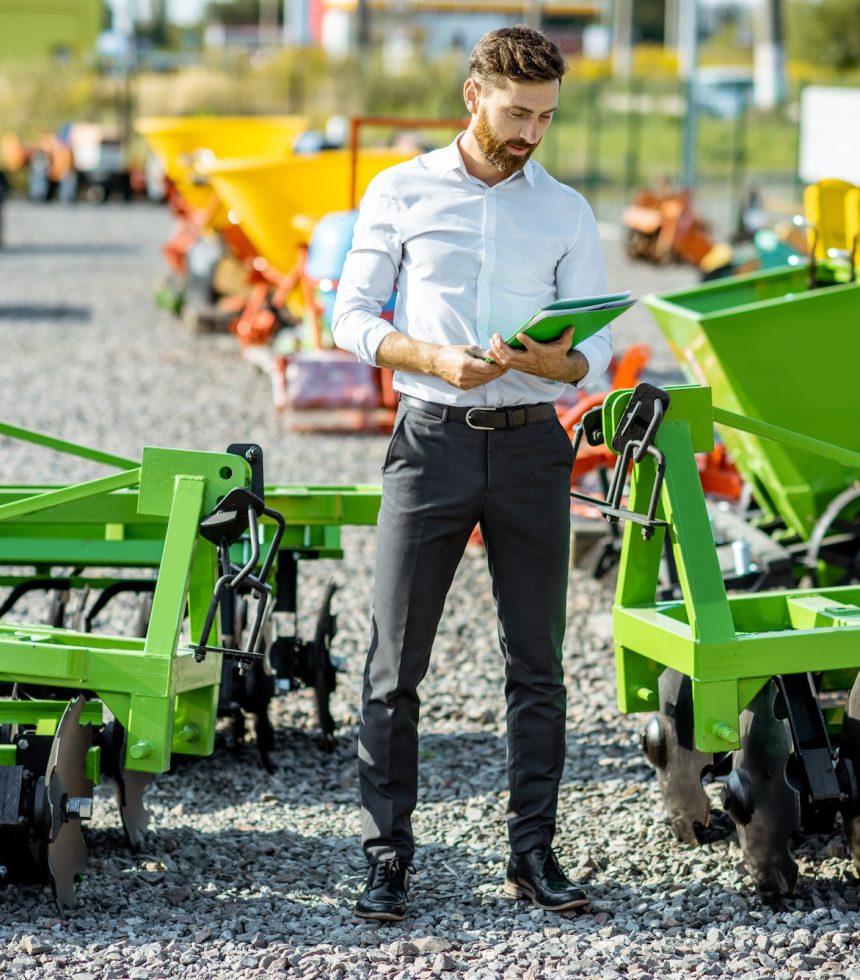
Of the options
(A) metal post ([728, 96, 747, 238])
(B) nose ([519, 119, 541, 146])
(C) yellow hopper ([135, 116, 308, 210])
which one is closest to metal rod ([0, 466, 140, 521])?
(B) nose ([519, 119, 541, 146])

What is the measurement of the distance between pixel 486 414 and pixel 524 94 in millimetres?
707

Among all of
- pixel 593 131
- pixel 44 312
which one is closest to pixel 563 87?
pixel 593 131

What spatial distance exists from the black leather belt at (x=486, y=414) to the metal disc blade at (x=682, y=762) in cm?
87

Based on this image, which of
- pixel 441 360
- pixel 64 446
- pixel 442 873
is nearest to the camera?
pixel 441 360

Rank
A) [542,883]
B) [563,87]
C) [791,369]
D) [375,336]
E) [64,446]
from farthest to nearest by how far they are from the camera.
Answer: [563,87] < [791,369] < [64,446] < [542,883] < [375,336]

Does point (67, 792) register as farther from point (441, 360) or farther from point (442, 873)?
point (441, 360)

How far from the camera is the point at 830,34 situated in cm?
5503

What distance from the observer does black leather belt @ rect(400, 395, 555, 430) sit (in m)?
3.63

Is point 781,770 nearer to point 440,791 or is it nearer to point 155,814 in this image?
point 440,791

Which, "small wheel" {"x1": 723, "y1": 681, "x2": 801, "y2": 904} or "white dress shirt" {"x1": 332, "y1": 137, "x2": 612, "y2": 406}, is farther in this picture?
"small wheel" {"x1": 723, "y1": 681, "x2": 801, "y2": 904}

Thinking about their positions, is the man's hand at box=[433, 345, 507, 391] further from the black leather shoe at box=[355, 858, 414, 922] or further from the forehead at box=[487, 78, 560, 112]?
the black leather shoe at box=[355, 858, 414, 922]

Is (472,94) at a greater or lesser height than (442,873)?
greater

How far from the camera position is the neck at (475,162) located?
3.65m

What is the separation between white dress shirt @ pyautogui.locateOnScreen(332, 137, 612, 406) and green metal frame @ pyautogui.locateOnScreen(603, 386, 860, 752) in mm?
309
